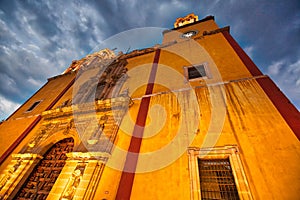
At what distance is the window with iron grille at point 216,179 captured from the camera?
3.33 m

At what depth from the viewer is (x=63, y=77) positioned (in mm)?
13320

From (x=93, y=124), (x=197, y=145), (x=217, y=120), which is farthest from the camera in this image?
(x=93, y=124)

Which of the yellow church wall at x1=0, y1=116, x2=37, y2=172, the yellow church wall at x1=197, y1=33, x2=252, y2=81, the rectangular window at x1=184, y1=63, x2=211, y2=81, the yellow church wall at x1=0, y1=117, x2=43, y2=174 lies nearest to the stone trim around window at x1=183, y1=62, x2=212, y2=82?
the rectangular window at x1=184, y1=63, x2=211, y2=81

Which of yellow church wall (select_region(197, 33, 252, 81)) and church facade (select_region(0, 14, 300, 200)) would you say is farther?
yellow church wall (select_region(197, 33, 252, 81))

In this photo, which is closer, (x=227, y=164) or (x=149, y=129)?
(x=227, y=164)

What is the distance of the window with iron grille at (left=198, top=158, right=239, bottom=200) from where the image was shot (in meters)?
3.33

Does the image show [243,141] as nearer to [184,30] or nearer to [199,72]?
[199,72]

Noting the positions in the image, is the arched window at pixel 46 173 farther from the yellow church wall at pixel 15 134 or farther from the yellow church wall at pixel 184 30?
the yellow church wall at pixel 184 30

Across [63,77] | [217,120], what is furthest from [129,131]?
[63,77]

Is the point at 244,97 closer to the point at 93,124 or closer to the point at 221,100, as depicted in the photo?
the point at 221,100

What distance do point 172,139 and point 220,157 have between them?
1.47m

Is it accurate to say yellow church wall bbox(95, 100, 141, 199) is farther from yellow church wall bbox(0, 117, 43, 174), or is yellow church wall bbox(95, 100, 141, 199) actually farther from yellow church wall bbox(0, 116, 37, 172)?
yellow church wall bbox(0, 116, 37, 172)

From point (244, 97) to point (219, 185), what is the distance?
3.19m

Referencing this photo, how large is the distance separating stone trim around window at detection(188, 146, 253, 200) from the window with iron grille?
0.55ft
